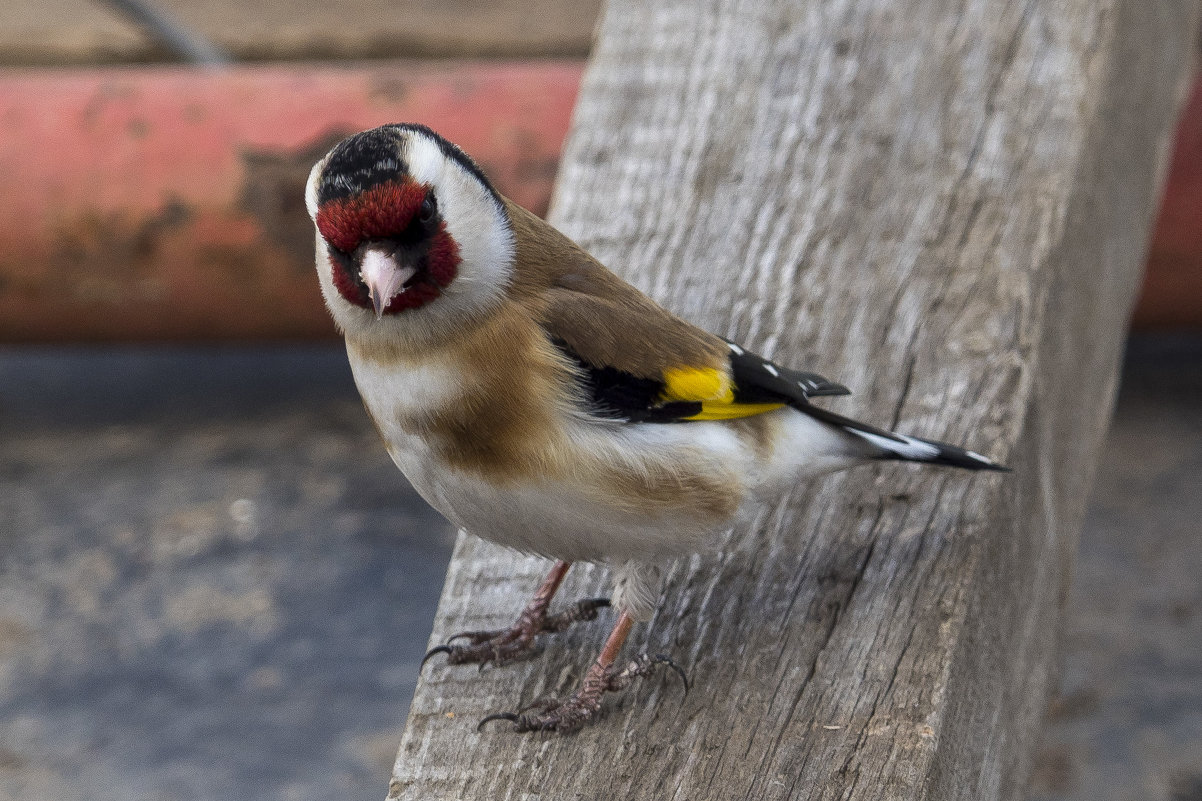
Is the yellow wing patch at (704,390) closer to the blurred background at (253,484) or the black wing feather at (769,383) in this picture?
the black wing feather at (769,383)

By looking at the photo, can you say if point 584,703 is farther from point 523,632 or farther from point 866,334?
point 866,334

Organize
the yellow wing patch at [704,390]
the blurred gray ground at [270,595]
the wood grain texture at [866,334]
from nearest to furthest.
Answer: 1. the wood grain texture at [866,334]
2. the yellow wing patch at [704,390]
3. the blurred gray ground at [270,595]

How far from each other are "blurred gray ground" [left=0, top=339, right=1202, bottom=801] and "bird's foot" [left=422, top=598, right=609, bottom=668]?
220cm

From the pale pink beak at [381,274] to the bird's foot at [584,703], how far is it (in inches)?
23.0

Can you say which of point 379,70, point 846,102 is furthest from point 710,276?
point 379,70

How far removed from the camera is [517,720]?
1908mm

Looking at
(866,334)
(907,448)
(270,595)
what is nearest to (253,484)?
(270,595)

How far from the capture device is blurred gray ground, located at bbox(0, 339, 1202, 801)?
13.9 ft

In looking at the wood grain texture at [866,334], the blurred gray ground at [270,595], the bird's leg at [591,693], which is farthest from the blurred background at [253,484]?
the bird's leg at [591,693]

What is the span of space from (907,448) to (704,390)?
33 cm

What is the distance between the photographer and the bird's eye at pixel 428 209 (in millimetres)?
1937

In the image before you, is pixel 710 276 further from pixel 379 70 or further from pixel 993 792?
pixel 379 70

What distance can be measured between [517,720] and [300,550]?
135 inches

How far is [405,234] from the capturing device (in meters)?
1.93
